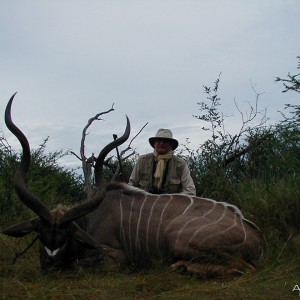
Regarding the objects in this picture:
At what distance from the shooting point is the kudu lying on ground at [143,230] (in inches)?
126

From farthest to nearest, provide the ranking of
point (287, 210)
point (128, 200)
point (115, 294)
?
point (287, 210) → point (128, 200) → point (115, 294)

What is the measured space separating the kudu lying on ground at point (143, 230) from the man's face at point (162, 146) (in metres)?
0.74

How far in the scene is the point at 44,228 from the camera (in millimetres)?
3326

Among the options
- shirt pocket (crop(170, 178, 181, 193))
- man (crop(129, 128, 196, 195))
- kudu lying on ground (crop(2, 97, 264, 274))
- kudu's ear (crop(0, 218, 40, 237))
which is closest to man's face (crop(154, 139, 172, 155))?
man (crop(129, 128, 196, 195))

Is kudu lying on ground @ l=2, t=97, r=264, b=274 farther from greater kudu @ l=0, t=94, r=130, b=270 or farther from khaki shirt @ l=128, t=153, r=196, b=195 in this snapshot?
khaki shirt @ l=128, t=153, r=196, b=195

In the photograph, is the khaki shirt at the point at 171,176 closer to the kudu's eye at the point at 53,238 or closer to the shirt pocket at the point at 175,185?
the shirt pocket at the point at 175,185

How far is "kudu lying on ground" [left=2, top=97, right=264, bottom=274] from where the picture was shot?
10.5ft

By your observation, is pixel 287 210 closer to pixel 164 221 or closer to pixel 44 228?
pixel 164 221

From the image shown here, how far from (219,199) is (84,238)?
6.08 ft

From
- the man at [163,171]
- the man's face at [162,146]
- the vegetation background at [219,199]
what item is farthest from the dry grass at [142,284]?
the man's face at [162,146]

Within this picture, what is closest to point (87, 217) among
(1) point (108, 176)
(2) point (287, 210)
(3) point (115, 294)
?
A: (3) point (115, 294)

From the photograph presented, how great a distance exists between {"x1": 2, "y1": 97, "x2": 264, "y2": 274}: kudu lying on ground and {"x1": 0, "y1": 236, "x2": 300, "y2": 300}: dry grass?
0.42 ft

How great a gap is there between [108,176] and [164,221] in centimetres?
342

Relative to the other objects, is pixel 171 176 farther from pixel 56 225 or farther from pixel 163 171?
pixel 56 225
